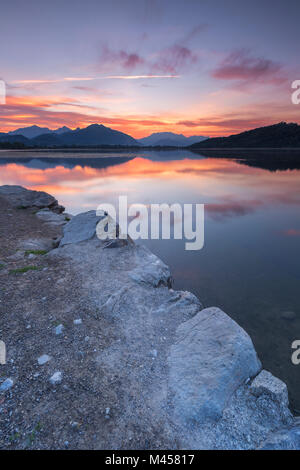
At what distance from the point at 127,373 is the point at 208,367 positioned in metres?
1.69

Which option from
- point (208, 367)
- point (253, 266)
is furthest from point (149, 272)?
point (253, 266)

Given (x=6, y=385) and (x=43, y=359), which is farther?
(x=43, y=359)

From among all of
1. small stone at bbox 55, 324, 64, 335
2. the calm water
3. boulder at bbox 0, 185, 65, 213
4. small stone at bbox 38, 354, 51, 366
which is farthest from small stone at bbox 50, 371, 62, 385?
boulder at bbox 0, 185, 65, 213

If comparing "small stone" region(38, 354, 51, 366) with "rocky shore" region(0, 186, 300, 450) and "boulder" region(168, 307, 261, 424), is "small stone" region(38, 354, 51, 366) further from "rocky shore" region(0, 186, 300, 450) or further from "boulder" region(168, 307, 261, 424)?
"boulder" region(168, 307, 261, 424)

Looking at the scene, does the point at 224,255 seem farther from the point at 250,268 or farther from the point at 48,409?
the point at 48,409

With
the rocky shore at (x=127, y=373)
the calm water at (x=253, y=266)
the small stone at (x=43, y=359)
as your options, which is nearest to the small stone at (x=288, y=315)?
the calm water at (x=253, y=266)

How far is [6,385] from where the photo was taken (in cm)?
448

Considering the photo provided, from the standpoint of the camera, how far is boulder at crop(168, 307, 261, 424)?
164 inches

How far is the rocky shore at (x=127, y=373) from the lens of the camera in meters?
3.80

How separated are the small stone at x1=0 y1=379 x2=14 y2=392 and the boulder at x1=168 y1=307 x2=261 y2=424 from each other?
10.3 feet

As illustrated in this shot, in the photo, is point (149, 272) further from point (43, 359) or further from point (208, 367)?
point (43, 359)

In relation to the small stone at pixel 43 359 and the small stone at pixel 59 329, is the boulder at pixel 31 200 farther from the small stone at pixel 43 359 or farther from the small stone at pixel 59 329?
the small stone at pixel 43 359
